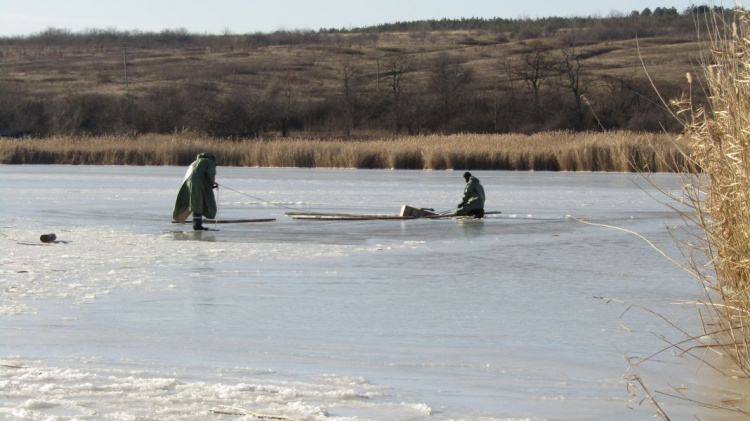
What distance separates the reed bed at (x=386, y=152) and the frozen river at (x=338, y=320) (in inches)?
574

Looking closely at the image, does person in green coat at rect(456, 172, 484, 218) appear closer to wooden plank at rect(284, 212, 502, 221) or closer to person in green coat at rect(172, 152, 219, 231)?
wooden plank at rect(284, 212, 502, 221)

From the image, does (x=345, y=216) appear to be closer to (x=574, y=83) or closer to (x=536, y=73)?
→ (x=574, y=83)

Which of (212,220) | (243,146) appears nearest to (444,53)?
(243,146)

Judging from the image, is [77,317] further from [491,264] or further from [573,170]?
[573,170]

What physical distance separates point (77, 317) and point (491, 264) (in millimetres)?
4763

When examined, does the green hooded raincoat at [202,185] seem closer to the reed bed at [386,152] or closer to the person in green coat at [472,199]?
the person in green coat at [472,199]

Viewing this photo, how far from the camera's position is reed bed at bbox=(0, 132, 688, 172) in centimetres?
3050

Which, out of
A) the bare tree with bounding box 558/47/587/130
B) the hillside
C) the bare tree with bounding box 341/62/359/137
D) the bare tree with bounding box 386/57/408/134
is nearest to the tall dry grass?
the hillside

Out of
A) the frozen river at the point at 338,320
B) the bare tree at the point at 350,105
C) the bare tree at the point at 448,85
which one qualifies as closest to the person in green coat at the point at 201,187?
the frozen river at the point at 338,320

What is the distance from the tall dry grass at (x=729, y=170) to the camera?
5617 mm

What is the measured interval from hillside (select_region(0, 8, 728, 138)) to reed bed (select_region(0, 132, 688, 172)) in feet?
40.6

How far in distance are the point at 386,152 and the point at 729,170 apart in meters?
27.4

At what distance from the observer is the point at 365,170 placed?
3183 centimetres

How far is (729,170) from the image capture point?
575cm
